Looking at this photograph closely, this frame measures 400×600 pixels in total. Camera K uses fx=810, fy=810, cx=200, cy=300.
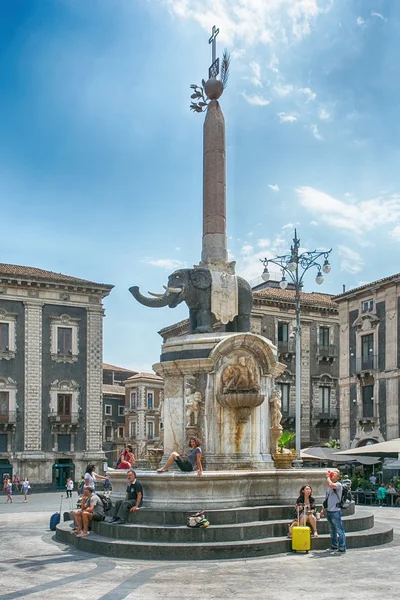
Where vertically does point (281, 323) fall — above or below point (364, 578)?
above

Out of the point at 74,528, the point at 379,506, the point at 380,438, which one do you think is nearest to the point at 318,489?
the point at 74,528

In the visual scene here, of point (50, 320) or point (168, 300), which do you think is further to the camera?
point (50, 320)

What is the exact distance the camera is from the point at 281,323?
196 feet

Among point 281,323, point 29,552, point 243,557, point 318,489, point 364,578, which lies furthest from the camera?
point 281,323

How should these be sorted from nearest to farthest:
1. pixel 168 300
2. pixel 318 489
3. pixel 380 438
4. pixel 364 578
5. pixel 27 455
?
pixel 364 578, pixel 318 489, pixel 168 300, pixel 380 438, pixel 27 455

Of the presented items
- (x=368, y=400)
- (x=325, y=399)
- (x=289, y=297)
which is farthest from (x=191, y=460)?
(x=325, y=399)

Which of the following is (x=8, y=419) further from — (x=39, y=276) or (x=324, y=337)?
(x=324, y=337)

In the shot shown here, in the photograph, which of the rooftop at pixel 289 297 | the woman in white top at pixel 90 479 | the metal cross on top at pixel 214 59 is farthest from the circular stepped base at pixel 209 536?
the rooftop at pixel 289 297

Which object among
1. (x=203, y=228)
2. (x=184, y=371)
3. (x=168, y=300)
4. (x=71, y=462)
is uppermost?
(x=203, y=228)

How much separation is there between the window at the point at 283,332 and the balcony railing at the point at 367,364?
10964mm

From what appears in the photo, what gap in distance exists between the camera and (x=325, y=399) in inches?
2384

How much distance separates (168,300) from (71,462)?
3612cm

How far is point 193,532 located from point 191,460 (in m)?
1.89

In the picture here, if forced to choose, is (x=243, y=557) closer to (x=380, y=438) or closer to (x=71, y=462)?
(x=380, y=438)
